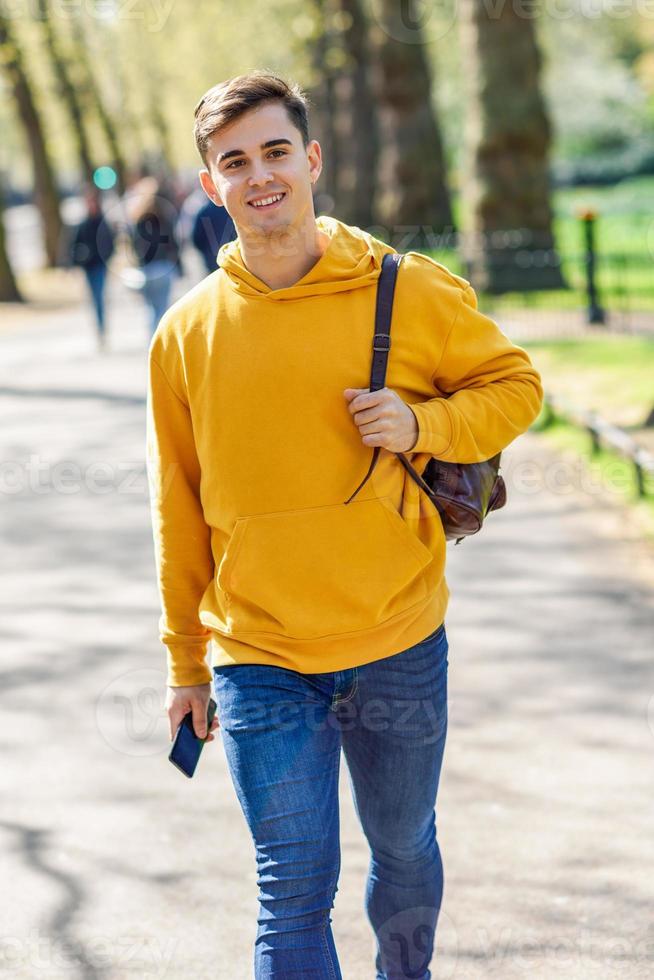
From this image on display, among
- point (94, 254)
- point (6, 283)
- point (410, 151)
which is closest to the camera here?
point (94, 254)

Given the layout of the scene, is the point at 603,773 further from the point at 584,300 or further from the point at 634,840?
the point at 584,300

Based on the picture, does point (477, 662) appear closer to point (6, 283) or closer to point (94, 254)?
point (94, 254)

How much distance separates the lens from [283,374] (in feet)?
9.16

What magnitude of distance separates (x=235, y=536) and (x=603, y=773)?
2.23 m

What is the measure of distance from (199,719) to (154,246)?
1226 centimetres

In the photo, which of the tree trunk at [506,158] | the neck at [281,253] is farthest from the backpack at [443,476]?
the tree trunk at [506,158]

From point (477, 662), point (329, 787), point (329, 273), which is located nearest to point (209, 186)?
point (329, 273)

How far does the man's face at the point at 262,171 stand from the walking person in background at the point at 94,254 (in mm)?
15072

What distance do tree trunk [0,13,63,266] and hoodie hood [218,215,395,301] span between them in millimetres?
28185

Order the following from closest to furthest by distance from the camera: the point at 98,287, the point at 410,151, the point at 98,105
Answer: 1. the point at 98,287
2. the point at 410,151
3. the point at 98,105

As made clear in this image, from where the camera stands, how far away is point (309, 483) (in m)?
2.78

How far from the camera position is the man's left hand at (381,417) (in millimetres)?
2719

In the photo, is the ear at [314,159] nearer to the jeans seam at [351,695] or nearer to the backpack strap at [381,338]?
the backpack strap at [381,338]

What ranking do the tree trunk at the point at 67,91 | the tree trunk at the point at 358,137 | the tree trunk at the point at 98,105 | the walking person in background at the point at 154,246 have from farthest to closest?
the tree trunk at the point at 98,105 < the tree trunk at the point at 67,91 < the tree trunk at the point at 358,137 < the walking person in background at the point at 154,246
